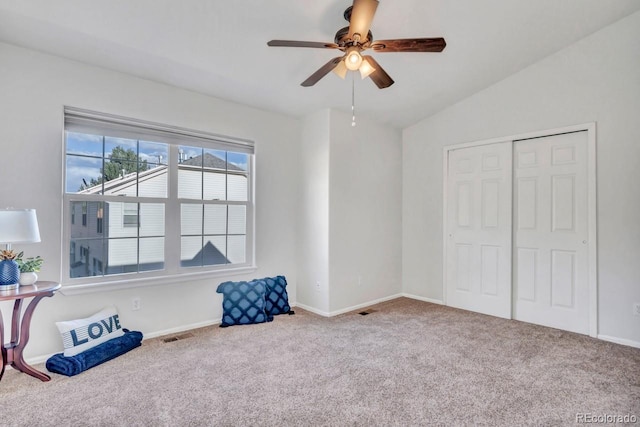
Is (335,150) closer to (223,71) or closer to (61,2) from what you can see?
(223,71)

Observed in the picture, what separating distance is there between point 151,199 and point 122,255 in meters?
0.58

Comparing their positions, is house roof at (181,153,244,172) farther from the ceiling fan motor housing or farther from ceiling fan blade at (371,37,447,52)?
ceiling fan blade at (371,37,447,52)

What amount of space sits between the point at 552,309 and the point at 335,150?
9.41 ft

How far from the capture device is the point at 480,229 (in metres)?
4.29

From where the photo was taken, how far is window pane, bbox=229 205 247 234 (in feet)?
13.3

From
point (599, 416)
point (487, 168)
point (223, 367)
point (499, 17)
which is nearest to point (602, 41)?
point (499, 17)

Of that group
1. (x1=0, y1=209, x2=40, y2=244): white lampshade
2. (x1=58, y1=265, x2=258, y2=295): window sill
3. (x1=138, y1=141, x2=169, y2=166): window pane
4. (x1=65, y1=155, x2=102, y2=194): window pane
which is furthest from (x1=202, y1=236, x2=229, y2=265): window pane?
(x1=0, y1=209, x2=40, y2=244): white lampshade

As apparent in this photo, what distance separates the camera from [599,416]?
6.88ft

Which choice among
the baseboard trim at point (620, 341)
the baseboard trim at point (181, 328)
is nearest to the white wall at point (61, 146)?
the baseboard trim at point (181, 328)

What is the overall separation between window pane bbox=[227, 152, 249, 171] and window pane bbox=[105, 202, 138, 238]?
1.09 meters

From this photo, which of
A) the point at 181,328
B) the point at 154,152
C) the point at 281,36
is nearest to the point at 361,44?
the point at 281,36

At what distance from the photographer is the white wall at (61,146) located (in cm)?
272

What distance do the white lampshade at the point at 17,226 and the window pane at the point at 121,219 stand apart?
80cm

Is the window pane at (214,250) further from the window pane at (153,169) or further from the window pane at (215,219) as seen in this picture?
the window pane at (153,169)
